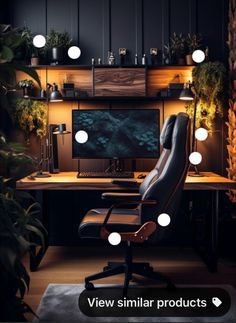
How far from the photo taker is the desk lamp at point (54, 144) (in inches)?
173

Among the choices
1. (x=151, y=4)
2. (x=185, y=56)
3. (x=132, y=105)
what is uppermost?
(x=151, y=4)

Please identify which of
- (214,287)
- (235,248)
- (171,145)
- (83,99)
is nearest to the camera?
(171,145)

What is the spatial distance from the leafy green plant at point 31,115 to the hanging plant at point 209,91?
1.36 meters

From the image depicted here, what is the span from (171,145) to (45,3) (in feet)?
7.29

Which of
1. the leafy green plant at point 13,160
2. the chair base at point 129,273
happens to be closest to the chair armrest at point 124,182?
the chair base at point 129,273

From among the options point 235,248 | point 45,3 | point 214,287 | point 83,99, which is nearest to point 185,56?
point 83,99

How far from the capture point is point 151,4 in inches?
182

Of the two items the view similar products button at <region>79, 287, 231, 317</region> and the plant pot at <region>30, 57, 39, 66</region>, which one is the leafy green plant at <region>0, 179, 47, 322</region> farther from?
the plant pot at <region>30, 57, 39, 66</region>

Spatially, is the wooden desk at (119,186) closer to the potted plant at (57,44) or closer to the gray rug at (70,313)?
the gray rug at (70,313)

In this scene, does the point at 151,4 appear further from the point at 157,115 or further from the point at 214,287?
the point at 214,287

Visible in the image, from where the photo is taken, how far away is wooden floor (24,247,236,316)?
3.62 meters

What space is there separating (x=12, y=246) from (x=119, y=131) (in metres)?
2.90

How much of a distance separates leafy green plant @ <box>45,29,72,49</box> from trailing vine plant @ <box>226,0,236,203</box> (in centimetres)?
149

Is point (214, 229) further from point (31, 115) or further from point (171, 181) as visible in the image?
point (31, 115)
